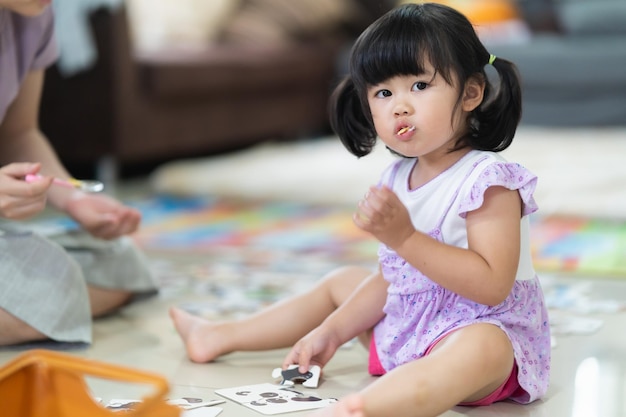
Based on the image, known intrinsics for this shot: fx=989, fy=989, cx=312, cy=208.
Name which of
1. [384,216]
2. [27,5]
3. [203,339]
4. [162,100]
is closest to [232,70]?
[162,100]

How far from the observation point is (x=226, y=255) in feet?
7.37

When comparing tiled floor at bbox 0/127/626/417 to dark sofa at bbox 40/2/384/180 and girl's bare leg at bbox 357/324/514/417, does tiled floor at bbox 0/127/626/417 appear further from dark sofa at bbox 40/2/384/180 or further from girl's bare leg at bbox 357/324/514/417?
dark sofa at bbox 40/2/384/180

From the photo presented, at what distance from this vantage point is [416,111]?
1.16m

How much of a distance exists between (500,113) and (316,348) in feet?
1.29

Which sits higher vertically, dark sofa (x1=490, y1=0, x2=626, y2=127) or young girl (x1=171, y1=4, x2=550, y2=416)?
young girl (x1=171, y1=4, x2=550, y2=416)

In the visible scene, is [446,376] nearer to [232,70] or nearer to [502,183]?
[502,183]

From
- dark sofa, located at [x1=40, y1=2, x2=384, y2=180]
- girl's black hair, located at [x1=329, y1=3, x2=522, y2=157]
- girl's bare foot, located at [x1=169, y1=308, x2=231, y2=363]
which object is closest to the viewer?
girl's black hair, located at [x1=329, y1=3, x2=522, y2=157]

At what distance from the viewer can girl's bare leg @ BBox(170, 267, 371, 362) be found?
1.42 metres

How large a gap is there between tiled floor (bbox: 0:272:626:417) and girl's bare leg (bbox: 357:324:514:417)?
0.09 metres

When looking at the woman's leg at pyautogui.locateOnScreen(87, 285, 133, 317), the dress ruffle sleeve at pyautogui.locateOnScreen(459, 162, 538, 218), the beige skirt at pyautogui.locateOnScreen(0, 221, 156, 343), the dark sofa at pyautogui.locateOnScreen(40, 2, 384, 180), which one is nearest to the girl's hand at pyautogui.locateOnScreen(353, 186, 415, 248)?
the dress ruffle sleeve at pyautogui.locateOnScreen(459, 162, 538, 218)

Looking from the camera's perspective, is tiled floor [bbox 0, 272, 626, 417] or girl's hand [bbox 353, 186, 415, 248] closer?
girl's hand [bbox 353, 186, 415, 248]

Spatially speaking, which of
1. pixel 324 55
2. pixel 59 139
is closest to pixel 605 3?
pixel 324 55

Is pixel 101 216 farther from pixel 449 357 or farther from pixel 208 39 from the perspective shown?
pixel 208 39

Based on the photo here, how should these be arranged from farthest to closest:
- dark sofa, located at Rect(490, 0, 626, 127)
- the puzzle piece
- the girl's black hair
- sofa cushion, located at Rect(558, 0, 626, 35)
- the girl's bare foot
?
1. sofa cushion, located at Rect(558, 0, 626, 35)
2. dark sofa, located at Rect(490, 0, 626, 127)
3. the girl's bare foot
4. the puzzle piece
5. the girl's black hair
